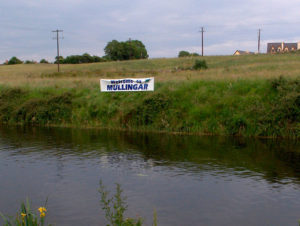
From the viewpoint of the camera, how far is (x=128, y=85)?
2294 cm

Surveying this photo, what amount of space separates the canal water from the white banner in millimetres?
5467

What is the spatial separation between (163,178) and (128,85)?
12.9 m

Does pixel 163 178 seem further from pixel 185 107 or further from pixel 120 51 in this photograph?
pixel 120 51

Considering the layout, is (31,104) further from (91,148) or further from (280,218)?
(280,218)

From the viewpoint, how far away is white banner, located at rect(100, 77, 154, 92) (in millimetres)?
22281

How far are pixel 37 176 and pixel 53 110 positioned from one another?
43.8 feet

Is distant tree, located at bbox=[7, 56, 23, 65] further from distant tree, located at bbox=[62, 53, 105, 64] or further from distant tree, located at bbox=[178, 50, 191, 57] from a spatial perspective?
distant tree, located at bbox=[178, 50, 191, 57]

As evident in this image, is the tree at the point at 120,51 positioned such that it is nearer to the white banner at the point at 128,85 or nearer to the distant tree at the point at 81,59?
the distant tree at the point at 81,59

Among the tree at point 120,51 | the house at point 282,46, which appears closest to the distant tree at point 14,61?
the tree at point 120,51

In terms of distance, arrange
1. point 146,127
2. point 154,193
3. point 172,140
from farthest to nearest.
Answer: point 146,127 → point 172,140 → point 154,193

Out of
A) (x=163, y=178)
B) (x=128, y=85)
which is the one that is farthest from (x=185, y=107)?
(x=163, y=178)

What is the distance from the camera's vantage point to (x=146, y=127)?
67.1 ft

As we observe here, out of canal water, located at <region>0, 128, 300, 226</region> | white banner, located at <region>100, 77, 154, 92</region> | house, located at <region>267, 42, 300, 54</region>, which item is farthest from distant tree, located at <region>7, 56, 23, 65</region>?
canal water, located at <region>0, 128, 300, 226</region>

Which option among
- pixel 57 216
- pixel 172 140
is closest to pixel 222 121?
pixel 172 140
